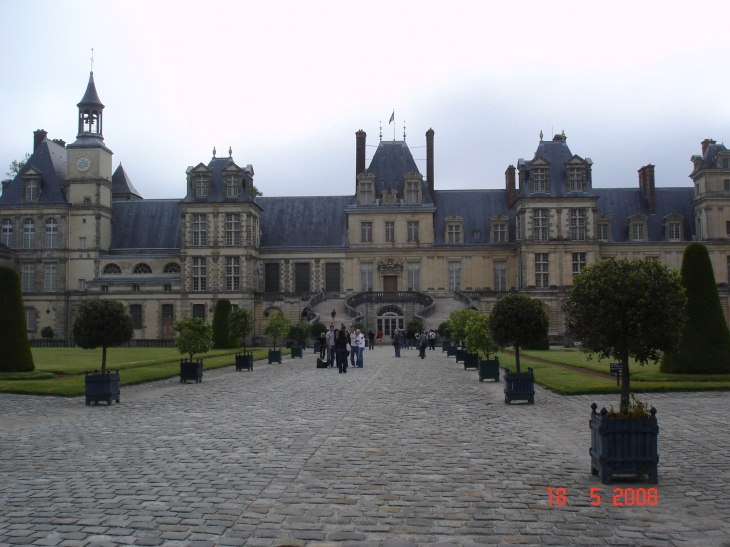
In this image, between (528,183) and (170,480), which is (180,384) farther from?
(528,183)

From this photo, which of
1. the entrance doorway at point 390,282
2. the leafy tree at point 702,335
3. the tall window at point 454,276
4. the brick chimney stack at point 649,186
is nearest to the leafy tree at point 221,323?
the entrance doorway at point 390,282

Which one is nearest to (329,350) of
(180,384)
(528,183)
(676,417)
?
(180,384)

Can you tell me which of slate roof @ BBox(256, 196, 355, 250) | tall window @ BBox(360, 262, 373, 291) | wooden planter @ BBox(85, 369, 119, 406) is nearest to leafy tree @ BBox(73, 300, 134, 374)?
wooden planter @ BBox(85, 369, 119, 406)

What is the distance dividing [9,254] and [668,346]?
52.3 m

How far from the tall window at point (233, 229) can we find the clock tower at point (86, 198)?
9.96 meters

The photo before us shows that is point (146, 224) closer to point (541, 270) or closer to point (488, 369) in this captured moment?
point (541, 270)

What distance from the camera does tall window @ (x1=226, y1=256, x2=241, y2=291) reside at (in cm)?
5331

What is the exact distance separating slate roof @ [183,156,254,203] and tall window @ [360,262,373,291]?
32.0ft

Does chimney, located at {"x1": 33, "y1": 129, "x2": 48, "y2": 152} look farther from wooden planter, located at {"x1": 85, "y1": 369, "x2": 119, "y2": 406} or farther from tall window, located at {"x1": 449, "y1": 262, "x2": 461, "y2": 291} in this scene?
wooden planter, located at {"x1": 85, "y1": 369, "x2": 119, "y2": 406}

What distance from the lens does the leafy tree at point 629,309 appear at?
953 cm

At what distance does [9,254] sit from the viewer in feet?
173

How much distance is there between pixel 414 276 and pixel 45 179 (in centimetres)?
2892

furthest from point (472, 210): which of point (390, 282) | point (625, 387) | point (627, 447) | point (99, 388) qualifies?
point (627, 447)
